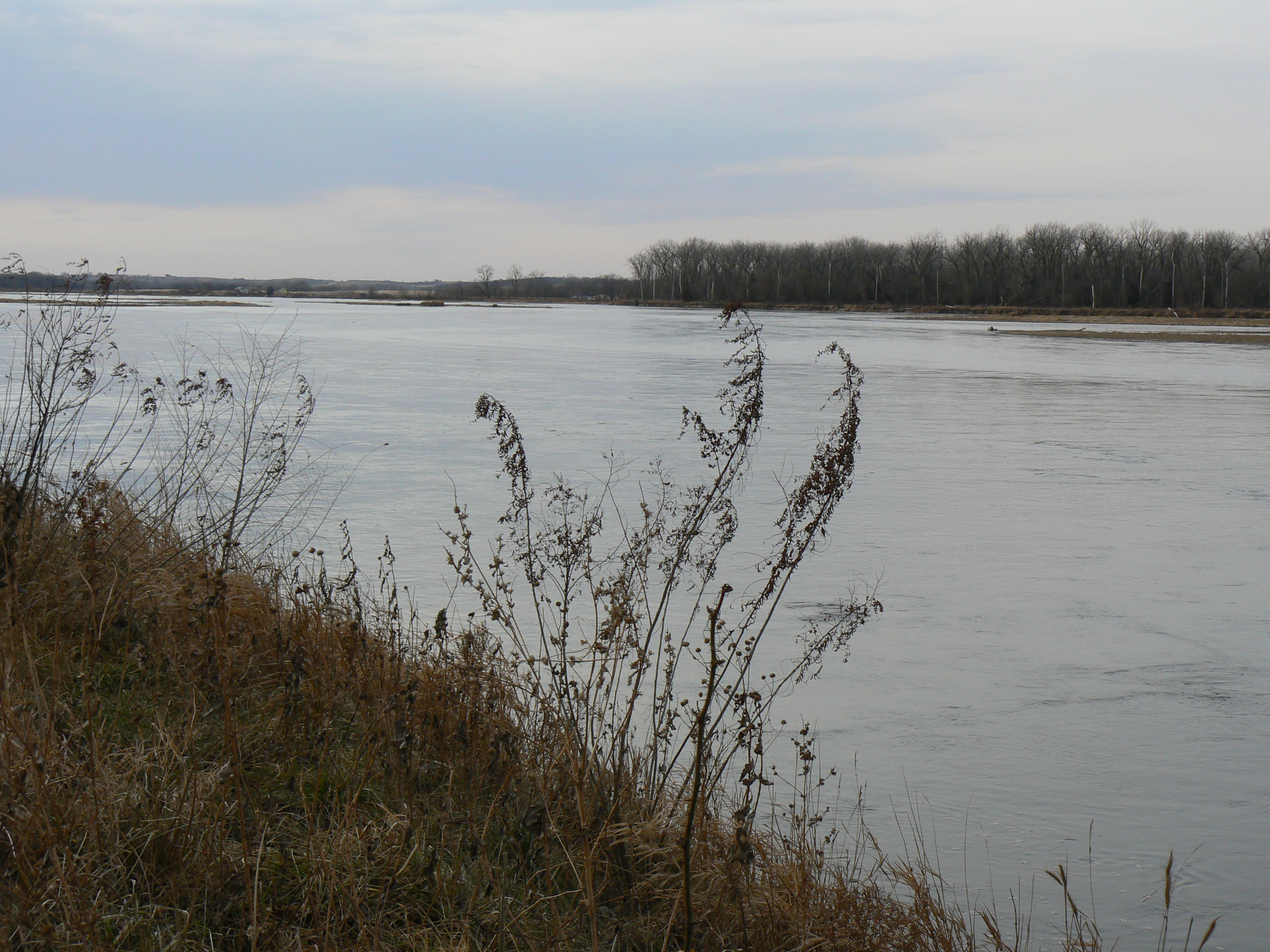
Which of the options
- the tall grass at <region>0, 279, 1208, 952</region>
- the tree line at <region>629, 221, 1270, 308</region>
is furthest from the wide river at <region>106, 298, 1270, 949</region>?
the tree line at <region>629, 221, 1270, 308</region>

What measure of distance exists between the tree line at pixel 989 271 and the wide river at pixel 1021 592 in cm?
8449

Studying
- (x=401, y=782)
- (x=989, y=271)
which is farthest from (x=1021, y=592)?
(x=989, y=271)

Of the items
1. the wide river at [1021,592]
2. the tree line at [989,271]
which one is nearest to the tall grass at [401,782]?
the wide river at [1021,592]

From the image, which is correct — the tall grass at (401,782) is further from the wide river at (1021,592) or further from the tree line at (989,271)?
the tree line at (989,271)

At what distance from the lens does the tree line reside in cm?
9625

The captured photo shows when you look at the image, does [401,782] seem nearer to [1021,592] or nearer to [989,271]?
[1021,592]

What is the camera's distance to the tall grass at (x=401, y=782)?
2.95 meters

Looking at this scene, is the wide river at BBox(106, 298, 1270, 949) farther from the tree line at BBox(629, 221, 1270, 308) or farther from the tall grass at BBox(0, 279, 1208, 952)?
the tree line at BBox(629, 221, 1270, 308)

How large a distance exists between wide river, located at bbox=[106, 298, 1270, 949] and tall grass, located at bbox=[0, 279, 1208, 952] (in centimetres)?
47

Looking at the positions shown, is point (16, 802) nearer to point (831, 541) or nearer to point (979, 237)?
point (831, 541)

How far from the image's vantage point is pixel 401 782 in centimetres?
372

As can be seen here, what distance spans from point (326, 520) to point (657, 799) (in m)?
5.84

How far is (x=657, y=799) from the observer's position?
3.69 metres

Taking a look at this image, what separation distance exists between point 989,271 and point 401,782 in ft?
381
